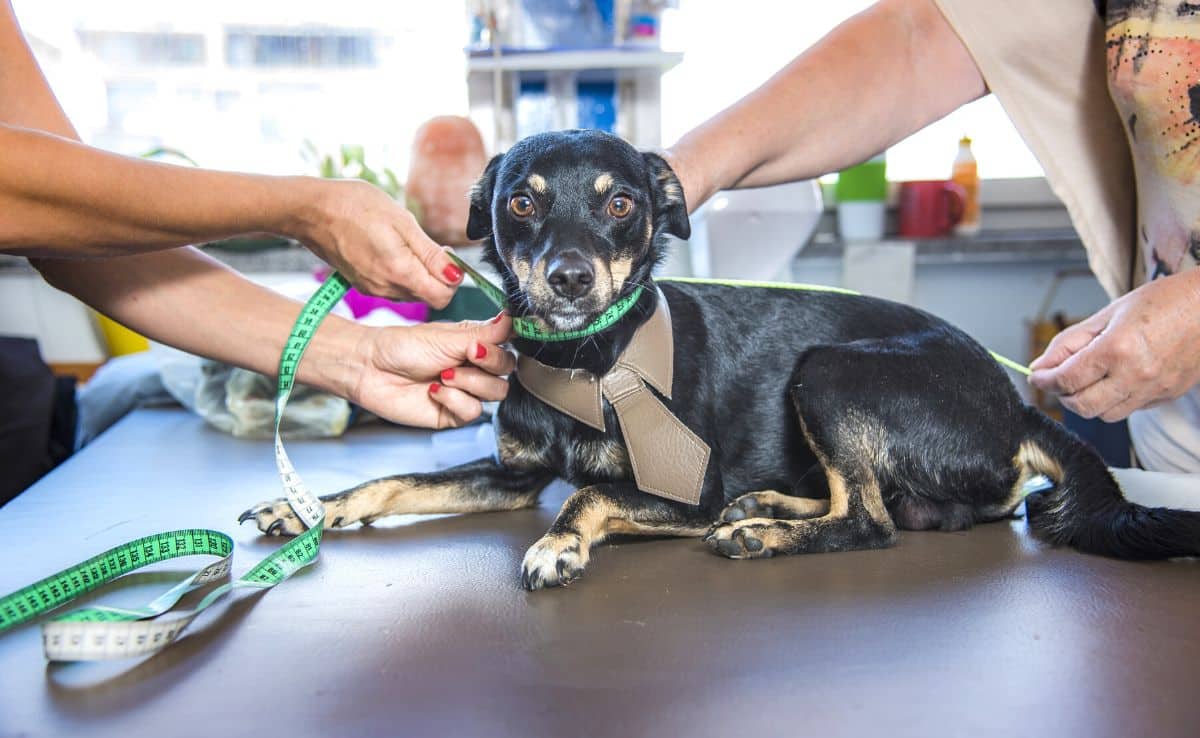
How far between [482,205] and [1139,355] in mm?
1070

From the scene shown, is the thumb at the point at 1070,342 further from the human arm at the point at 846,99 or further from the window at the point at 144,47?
the window at the point at 144,47

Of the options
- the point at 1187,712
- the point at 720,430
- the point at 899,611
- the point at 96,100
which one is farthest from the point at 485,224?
the point at 96,100

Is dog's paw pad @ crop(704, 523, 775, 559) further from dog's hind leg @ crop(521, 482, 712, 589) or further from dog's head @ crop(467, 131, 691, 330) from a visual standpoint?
dog's head @ crop(467, 131, 691, 330)

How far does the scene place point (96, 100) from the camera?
172 inches

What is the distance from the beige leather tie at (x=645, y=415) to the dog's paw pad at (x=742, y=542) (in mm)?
98

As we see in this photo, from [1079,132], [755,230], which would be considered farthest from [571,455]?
[755,230]

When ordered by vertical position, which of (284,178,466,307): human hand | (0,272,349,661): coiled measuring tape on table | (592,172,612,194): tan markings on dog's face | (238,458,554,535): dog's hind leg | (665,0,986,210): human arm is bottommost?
(238,458,554,535): dog's hind leg

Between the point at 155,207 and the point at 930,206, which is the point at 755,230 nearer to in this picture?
the point at 930,206

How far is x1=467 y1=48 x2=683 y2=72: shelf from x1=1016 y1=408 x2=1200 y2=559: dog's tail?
2.45 meters

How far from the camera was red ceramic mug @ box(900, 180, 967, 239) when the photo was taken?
4.07 metres

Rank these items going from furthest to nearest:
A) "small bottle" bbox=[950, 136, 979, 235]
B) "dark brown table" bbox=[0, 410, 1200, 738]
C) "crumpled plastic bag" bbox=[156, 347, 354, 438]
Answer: "small bottle" bbox=[950, 136, 979, 235] → "crumpled plastic bag" bbox=[156, 347, 354, 438] → "dark brown table" bbox=[0, 410, 1200, 738]

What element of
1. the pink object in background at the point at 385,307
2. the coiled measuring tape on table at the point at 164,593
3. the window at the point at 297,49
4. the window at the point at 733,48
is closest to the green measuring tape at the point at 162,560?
the coiled measuring tape on table at the point at 164,593

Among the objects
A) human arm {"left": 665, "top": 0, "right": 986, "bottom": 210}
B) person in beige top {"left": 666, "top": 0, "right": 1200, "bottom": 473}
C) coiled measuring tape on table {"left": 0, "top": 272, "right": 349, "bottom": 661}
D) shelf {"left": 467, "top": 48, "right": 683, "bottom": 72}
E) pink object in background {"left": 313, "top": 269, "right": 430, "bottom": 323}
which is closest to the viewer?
coiled measuring tape on table {"left": 0, "top": 272, "right": 349, "bottom": 661}

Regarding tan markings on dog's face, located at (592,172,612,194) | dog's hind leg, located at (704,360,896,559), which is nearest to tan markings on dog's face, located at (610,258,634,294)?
tan markings on dog's face, located at (592,172,612,194)
